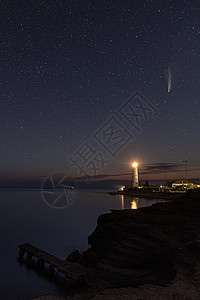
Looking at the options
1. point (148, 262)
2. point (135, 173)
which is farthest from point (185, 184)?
point (148, 262)

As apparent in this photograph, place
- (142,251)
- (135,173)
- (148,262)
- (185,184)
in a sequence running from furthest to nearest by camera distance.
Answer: (135,173), (185,184), (142,251), (148,262)

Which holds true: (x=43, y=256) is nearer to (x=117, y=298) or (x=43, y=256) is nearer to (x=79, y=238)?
(x=117, y=298)

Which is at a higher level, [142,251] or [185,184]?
[142,251]

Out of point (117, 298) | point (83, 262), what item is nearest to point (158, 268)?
point (117, 298)

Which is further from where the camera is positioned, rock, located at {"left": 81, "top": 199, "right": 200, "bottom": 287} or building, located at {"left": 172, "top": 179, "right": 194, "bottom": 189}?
building, located at {"left": 172, "top": 179, "right": 194, "bottom": 189}

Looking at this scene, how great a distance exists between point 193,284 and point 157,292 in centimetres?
163

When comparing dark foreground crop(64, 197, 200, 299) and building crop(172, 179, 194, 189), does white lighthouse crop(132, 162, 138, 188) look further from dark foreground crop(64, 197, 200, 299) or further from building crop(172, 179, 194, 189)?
dark foreground crop(64, 197, 200, 299)

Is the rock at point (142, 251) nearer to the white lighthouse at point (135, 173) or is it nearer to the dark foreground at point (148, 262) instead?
the dark foreground at point (148, 262)

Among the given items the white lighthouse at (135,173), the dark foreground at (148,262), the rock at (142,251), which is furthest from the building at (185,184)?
the dark foreground at (148,262)

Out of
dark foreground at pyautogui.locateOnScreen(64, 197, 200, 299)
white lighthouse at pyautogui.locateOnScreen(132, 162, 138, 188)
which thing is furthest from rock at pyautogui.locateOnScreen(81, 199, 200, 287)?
white lighthouse at pyautogui.locateOnScreen(132, 162, 138, 188)

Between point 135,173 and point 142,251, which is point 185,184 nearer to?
point 135,173

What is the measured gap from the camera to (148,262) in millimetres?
12883

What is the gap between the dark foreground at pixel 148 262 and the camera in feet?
32.1

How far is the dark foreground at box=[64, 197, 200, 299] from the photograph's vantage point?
977 cm
